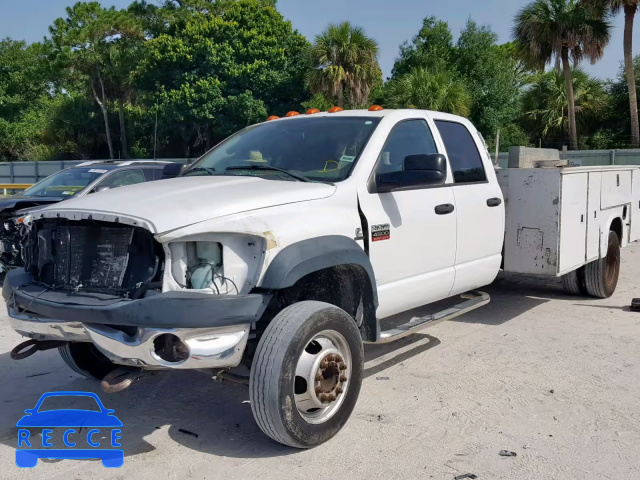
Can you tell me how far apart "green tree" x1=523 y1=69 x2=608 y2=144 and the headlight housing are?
3069 cm

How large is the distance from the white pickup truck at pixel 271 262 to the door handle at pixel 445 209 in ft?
0.05

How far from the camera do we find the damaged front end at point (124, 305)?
11.3ft

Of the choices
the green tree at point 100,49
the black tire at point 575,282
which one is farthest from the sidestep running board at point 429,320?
the green tree at point 100,49

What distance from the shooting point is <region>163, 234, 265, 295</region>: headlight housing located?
3.61 m

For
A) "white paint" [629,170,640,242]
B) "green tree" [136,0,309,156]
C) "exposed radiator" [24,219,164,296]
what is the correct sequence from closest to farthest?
1. "exposed radiator" [24,219,164,296]
2. "white paint" [629,170,640,242]
3. "green tree" [136,0,309,156]

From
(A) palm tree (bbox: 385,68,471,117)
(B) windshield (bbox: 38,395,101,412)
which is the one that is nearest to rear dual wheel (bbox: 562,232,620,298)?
(B) windshield (bbox: 38,395,101,412)

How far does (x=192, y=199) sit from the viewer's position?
384cm

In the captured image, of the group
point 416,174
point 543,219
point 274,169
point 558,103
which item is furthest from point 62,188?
point 558,103

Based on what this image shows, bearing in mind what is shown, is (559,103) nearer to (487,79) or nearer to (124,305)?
(487,79)

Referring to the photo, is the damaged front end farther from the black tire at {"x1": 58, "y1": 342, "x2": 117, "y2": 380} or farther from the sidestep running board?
the sidestep running board

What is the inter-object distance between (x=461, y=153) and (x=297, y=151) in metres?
1.58

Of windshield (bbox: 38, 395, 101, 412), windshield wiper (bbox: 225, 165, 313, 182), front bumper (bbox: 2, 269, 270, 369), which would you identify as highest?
windshield wiper (bbox: 225, 165, 313, 182)

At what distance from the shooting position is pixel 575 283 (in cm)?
779

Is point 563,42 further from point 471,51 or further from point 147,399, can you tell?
point 147,399
